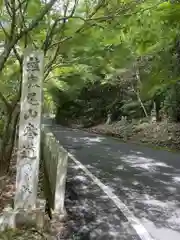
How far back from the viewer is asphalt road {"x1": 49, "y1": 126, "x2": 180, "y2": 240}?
4.34m

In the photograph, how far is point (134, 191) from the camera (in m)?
6.21

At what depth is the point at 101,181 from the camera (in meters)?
7.05

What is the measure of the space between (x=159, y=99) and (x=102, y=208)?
576 inches

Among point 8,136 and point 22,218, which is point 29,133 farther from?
point 8,136

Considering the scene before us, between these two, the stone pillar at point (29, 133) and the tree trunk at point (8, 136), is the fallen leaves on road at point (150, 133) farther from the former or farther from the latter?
the stone pillar at point (29, 133)

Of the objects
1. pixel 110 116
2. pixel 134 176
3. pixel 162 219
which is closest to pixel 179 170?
pixel 134 176

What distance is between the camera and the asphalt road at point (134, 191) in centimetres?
434

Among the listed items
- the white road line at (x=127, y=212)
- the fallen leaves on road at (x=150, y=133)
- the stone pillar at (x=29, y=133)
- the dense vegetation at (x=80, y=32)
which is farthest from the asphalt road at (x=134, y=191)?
the fallen leaves on road at (x=150, y=133)

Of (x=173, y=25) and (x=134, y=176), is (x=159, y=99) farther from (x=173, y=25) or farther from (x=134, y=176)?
(x=173, y=25)

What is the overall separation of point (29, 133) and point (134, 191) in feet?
9.74

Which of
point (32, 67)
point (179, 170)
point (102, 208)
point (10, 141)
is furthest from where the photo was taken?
point (179, 170)

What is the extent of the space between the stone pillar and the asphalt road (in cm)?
110

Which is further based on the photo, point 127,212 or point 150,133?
point 150,133

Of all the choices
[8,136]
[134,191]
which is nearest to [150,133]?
[134,191]
